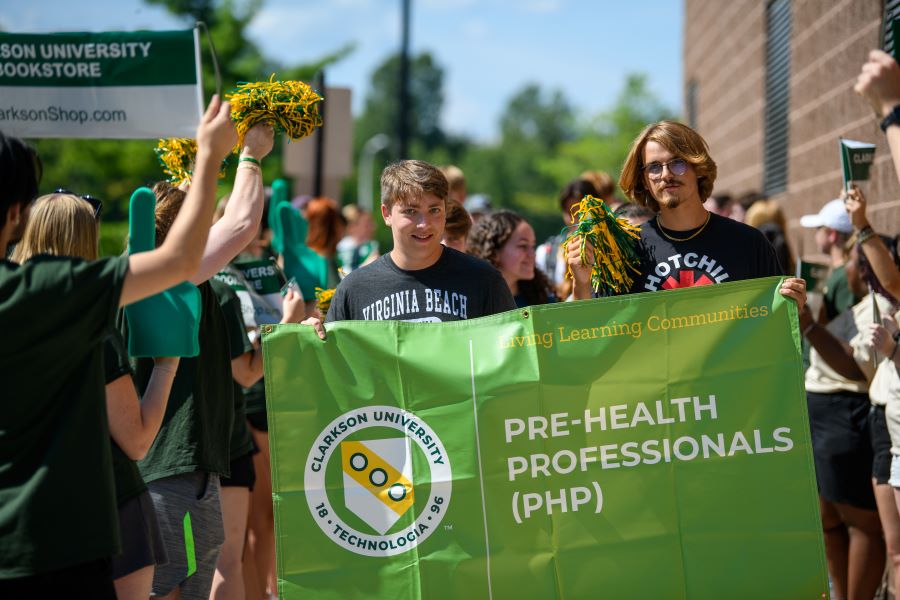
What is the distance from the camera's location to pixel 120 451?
3354 mm

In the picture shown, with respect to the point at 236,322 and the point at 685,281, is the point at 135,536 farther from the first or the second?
the point at 685,281

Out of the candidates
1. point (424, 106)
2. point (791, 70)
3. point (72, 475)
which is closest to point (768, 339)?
point (72, 475)

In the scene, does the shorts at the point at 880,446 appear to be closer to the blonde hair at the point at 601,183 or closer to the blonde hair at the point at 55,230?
the blonde hair at the point at 601,183

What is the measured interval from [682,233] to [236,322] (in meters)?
2.01

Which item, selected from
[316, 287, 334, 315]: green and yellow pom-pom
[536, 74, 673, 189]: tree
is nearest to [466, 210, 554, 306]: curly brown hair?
[316, 287, 334, 315]: green and yellow pom-pom

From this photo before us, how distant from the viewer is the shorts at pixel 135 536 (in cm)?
340

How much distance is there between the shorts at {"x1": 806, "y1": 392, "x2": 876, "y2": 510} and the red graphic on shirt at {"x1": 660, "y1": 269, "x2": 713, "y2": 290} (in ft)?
5.23

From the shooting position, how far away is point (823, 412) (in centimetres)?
558

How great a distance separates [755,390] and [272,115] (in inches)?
82.7

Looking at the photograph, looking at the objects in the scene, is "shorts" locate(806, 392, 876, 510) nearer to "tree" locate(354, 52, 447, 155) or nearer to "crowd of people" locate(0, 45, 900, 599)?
"crowd of people" locate(0, 45, 900, 599)

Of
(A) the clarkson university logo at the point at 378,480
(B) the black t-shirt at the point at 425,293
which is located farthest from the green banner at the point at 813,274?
(A) the clarkson university logo at the point at 378,480

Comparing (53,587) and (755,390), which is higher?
(755,390)

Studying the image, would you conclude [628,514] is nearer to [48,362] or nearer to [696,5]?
[48,362]

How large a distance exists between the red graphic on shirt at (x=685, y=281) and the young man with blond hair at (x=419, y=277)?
0.66m
